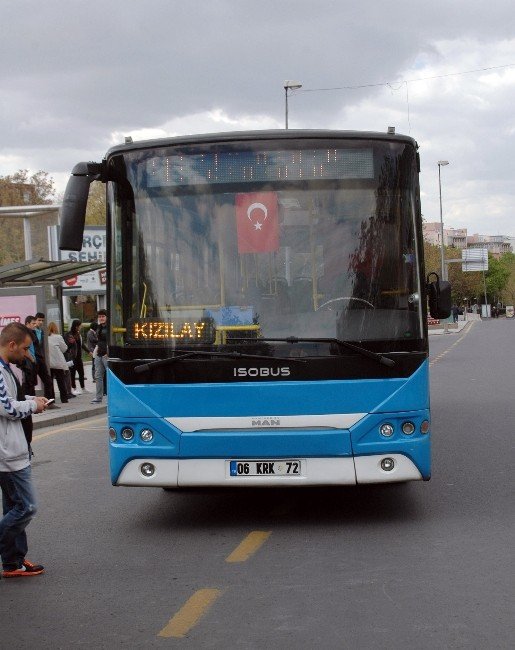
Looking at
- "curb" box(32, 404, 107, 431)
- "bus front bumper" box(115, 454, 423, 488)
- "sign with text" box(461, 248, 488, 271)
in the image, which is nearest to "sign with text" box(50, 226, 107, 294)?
"curb" box(32, 404, 107, 431)

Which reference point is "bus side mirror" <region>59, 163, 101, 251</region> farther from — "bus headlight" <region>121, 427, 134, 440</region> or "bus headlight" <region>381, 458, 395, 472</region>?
"bus headlight" <region>381, 458, 395, 472</region>

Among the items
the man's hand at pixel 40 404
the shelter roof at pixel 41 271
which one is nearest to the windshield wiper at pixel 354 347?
the man's hand at pixel 40 404

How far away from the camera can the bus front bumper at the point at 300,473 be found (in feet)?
24.9

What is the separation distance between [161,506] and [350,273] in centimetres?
277

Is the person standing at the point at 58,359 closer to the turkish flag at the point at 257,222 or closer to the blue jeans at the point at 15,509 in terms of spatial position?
the turkish flag at the point at 257,222

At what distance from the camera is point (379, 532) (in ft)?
25.1

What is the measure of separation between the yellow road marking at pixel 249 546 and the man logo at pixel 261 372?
1.14 metres

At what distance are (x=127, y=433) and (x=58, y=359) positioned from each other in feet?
43.5

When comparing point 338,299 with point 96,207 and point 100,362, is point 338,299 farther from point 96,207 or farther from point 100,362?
point 96,207

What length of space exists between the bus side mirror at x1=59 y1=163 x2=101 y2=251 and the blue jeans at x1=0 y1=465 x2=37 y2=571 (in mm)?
1704

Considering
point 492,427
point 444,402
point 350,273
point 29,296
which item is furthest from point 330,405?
point 29,296

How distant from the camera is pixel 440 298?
854 centimetres

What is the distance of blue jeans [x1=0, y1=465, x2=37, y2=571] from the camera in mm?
6609

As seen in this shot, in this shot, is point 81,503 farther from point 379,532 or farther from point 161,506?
point 379,532
